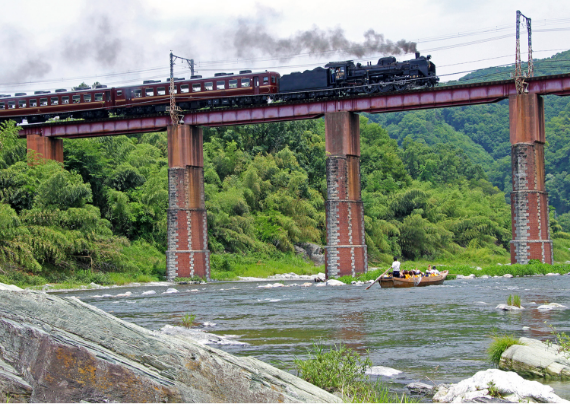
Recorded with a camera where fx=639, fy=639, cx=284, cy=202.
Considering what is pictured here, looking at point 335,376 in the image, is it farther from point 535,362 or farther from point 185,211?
point 185,211

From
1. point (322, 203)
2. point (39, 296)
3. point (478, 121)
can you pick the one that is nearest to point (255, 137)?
point (322, 203)

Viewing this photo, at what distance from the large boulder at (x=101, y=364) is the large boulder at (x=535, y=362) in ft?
19.0

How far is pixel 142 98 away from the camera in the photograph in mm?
46312

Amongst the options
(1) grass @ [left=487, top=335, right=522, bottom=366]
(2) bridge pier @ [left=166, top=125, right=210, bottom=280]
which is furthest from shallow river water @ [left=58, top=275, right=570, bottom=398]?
(2) bridge pier @ [left=166, top=125, right=210, bottom=280]

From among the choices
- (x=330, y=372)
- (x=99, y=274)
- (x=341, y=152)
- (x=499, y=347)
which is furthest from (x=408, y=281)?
(x=330, y=372)

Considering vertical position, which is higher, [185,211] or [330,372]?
[185,211]

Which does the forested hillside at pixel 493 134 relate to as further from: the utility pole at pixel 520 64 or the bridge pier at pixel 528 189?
the bridge pier at pixel 528 189

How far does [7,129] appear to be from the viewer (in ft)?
148

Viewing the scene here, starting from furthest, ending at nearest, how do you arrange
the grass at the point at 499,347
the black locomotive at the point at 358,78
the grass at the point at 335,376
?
1. the black locomotive at the point at 358,78
2. the grass at the point at 499,347
3. the grass at the point at 335,376

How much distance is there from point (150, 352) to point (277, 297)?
2419cm

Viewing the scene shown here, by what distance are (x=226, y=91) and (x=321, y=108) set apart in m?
7.35

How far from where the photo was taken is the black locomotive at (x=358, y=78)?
41219 mm

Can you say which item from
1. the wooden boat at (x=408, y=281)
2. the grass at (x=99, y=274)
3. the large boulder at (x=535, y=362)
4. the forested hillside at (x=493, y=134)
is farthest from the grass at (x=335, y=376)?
the forested hillside at (x=493, y=134)

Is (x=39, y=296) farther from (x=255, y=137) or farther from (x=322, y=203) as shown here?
(x=255, y=137)
